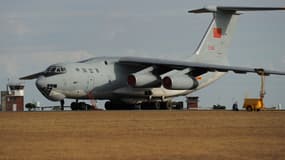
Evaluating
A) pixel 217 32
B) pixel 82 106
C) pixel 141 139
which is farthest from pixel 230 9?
pixel 141 139

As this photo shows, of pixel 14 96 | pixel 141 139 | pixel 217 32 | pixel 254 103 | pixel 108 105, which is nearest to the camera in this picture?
pixel 141 139

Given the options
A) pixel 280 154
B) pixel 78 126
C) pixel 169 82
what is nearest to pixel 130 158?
pixel 280 154

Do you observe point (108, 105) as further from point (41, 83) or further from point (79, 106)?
point (41, 83)

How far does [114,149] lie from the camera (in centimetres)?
1700

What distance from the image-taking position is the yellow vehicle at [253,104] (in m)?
37.2

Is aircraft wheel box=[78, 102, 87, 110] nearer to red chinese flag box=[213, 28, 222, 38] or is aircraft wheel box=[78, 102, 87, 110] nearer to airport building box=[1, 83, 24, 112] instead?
red chinese flag box=[213, 28, 222, 38]

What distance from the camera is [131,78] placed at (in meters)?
41.7

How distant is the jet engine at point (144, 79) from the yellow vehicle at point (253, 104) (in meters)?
6.46

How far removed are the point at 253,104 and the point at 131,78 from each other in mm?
7887

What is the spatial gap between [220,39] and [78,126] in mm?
26506

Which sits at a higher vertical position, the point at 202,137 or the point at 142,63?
the point at 142,63

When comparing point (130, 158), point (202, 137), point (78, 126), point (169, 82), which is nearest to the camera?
point (130, 158)

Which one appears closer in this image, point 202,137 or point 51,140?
point 51,140

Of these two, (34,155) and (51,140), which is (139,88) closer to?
(51,140)
